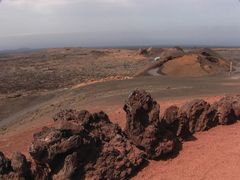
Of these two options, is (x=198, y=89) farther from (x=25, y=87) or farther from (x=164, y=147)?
(x=25, y=87)

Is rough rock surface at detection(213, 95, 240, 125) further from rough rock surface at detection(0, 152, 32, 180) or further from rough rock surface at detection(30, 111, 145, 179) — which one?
rough rock surface at detection(0, 152, 32, 180)

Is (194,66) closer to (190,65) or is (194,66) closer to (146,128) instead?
(190,65)

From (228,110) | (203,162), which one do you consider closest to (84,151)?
(203,162)

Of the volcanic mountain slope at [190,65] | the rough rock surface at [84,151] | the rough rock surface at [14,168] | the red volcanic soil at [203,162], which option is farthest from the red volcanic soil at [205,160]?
the volcanic mountain slope at [190,65]

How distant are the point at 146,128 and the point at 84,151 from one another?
172cm

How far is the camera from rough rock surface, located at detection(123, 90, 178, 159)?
11141 mm

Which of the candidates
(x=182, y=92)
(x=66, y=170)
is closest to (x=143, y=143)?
(x=66, y=170)

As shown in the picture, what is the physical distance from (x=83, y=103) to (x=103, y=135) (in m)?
10.9

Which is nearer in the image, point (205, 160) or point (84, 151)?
point (84, 151)

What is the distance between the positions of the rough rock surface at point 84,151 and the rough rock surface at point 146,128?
0.28 metres

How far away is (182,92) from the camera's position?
20.0 meters

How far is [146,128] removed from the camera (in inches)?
442

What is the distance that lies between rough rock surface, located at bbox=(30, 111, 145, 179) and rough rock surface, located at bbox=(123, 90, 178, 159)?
0.28 meters

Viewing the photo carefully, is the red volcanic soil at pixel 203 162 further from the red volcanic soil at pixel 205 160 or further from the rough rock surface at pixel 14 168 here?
the rough rock surface at pixel 14 168
